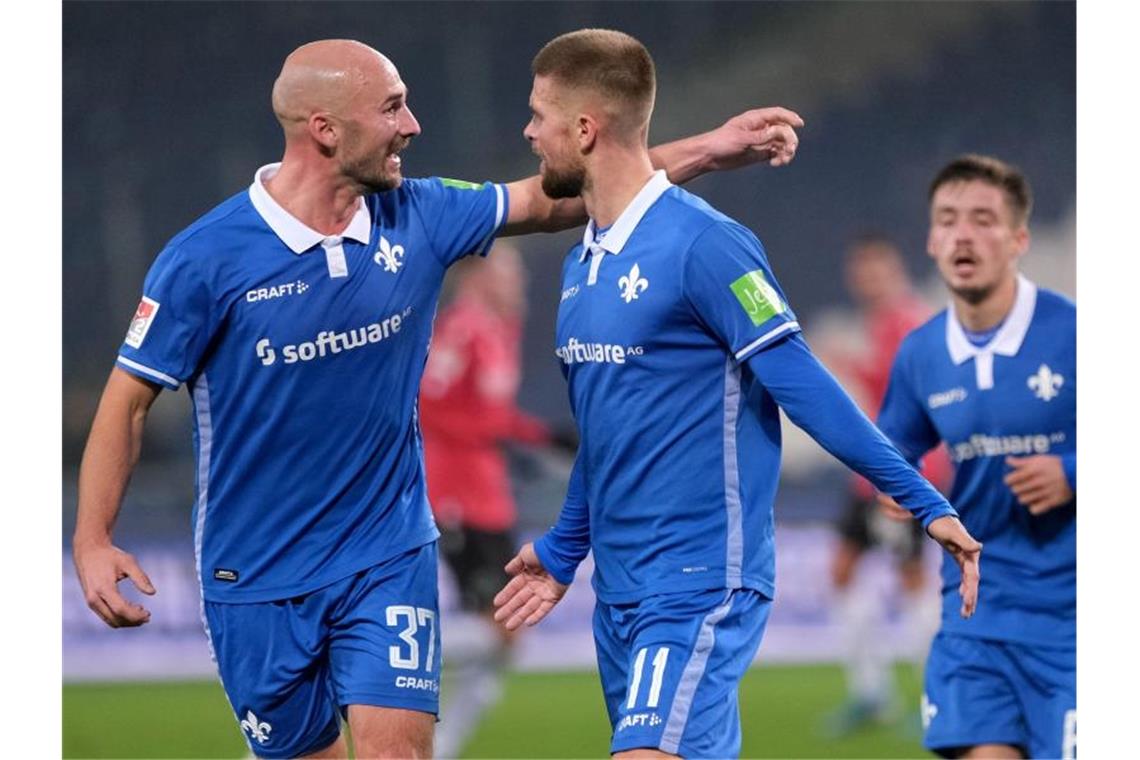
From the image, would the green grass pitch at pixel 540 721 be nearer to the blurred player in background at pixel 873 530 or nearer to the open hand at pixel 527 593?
the blurred player in background at pixel 873 530

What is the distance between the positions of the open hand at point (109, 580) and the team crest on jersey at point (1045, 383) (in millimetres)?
2808

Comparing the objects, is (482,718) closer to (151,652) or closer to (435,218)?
(151,652)

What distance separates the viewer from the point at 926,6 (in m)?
11.5

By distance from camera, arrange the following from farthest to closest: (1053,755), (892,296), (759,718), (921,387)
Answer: (892,296), (759,718), (921,387), (1053,755)

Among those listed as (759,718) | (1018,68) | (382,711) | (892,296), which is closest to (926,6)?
(1018,68)

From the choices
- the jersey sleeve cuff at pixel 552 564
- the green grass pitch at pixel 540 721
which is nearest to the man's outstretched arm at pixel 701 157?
the jersey sleeve cuff at pixel 552 564

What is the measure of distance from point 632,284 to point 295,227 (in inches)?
37.9

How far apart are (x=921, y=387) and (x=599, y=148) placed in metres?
1.75

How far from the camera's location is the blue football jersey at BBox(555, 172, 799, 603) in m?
3.84

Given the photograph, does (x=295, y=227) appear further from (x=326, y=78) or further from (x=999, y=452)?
(x=999, y=452)

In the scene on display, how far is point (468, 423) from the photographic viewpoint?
9266 mm

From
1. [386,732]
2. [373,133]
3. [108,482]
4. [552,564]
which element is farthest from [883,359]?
[108,482]

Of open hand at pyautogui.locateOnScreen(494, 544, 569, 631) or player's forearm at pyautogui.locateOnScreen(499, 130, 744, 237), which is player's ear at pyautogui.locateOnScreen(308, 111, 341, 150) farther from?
open hand at pyautogui.locateOnScreen(494, 544, 569, 631)

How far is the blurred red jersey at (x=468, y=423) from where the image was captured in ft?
30.1
